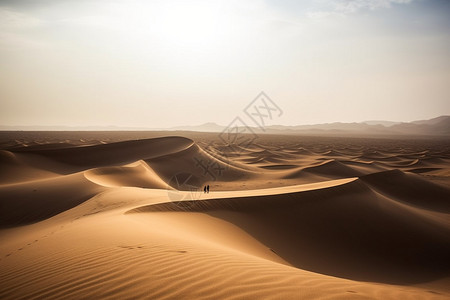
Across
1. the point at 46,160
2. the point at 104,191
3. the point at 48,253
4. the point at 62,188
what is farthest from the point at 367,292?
the point at 46,160

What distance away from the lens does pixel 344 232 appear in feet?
26.6

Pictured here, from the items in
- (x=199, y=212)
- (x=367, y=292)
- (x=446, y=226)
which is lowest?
(x=446, y=226)

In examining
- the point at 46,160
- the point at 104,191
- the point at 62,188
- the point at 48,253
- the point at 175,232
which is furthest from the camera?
A: the point at 46,160

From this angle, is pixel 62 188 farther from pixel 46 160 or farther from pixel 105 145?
pixel 105 145

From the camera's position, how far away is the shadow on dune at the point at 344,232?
661cm

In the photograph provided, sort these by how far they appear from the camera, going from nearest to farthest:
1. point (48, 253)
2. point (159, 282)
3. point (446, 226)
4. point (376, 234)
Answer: point (159, 282), point (48, 253), point (376, 234), point (446, 226)

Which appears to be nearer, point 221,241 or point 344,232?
point 221,241

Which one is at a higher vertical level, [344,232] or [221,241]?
[221,241]

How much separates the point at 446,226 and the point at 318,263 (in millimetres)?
5908

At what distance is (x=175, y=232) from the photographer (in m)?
5.86

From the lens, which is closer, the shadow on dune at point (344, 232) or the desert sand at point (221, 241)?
the desert sand at point (221, 241)

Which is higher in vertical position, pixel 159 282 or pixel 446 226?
pixel 159 282

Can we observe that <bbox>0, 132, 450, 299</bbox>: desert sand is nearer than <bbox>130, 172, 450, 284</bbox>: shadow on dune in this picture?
Yes

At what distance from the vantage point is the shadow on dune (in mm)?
6605
